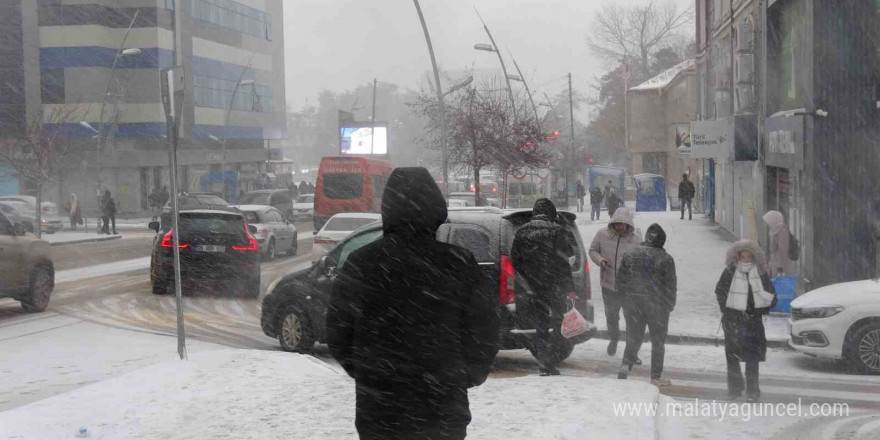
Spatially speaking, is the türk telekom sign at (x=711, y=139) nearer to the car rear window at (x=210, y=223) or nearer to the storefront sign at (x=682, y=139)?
the storefront sign at (x=682, y=139)

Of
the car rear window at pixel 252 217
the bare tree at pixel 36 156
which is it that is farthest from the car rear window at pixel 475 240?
the bare tree at pixel 36 156

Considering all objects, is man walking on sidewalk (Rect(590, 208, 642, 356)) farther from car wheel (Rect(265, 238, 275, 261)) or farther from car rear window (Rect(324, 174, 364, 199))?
car rear window (Rect(324, 174, 364, 199))

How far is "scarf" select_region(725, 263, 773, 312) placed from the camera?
350 inches

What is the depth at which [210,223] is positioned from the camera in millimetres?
17906

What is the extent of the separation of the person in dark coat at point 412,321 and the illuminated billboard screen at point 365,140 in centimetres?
5985

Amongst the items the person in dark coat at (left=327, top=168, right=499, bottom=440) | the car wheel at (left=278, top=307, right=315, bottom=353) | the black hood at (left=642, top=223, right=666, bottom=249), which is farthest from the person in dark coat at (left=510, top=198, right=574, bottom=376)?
the person in dark coat at (left=327, top=168, right=499, bottom=440)

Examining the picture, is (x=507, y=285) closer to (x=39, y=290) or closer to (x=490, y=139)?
(x=39, y=290)

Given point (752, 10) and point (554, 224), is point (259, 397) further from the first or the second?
point (752, 10)

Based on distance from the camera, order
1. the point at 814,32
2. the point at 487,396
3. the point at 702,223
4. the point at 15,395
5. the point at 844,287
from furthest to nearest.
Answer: the point at 702,223 → the point at 814,32 → the point at 844,287 → the point at 15,395 → the point at 487,396

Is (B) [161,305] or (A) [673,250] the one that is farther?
(A) [673,250]

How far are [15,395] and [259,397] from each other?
9.12 feet

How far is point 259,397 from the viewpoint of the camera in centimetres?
788

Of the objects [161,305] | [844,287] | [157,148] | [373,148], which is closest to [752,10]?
[844,287]

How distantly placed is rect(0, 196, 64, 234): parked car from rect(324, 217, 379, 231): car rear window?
22.4 meters
